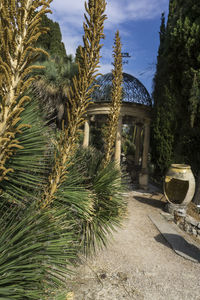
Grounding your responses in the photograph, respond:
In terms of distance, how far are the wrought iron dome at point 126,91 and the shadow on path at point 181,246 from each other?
7.74 meters

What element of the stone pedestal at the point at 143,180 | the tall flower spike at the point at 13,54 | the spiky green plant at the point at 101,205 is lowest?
the stone pedestal at the point at 143,180

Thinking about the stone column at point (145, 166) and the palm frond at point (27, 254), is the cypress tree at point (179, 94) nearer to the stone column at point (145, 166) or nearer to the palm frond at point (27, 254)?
the stone column at point (145, 166)

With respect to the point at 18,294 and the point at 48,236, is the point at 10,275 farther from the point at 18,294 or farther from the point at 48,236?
the point at 48,236

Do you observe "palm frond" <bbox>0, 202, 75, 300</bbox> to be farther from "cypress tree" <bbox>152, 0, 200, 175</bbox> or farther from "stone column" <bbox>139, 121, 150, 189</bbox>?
"stone column" <bbox>139, 121, 150, 189</bbox>

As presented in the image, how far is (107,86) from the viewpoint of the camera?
12227 mm

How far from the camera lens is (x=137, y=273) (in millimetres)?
4332

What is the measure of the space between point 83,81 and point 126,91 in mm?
10370

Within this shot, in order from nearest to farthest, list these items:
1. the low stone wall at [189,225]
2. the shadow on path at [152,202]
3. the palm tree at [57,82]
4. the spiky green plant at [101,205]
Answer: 1. the spiky green plant at [101,205]
2. the low stone wall at [189,225]
3. the shadow on path at [152,202]
4. the palm tree at [57,82]

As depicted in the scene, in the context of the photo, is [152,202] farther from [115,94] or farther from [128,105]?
[115,94]

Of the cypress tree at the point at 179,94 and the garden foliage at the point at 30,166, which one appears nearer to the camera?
the garden foliage at the point at 30,166

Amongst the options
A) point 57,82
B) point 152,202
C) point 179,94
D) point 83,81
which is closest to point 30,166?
point 83,81

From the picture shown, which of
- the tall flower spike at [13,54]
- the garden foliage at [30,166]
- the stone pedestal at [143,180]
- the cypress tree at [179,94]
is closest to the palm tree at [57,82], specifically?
the cypress tree at [179,94]

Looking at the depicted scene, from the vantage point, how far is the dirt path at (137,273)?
367 centimetres

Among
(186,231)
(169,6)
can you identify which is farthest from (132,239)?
(169,6)
